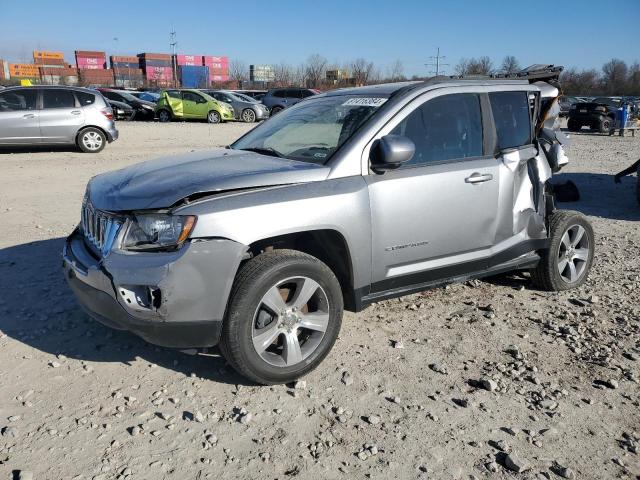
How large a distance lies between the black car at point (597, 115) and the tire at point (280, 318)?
24.2m

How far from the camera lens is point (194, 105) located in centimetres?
Answer: 2488

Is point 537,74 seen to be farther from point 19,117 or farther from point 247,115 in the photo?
point 247,115

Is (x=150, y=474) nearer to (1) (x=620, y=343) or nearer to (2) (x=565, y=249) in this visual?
(1) (x=620, y=343)

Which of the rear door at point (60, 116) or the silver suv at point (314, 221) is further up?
the rear door at point (60, 116)

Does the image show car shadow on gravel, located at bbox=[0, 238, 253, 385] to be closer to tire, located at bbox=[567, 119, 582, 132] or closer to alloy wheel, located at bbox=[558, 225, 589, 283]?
alloy wheel, located at bbox=[558, 225, 589, 283]

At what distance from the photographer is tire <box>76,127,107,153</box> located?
43.4 ft

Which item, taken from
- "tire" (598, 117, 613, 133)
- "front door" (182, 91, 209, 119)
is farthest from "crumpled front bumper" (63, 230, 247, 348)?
"tire" (598, 117, 613, 133)

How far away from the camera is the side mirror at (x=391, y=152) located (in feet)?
10.9

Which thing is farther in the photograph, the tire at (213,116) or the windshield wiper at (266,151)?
the tire at (213,116)

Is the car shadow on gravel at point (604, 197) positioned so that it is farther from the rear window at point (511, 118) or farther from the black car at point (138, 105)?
the black car at point (138, 105)

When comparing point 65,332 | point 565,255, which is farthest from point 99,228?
point 565,255

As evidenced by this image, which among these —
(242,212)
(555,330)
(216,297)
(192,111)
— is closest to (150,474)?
(216,297)

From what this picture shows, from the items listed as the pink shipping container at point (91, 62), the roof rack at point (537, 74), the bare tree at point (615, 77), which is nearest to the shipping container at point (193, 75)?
the pink shipping container at point (91, 62)

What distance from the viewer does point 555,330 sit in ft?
13.3
